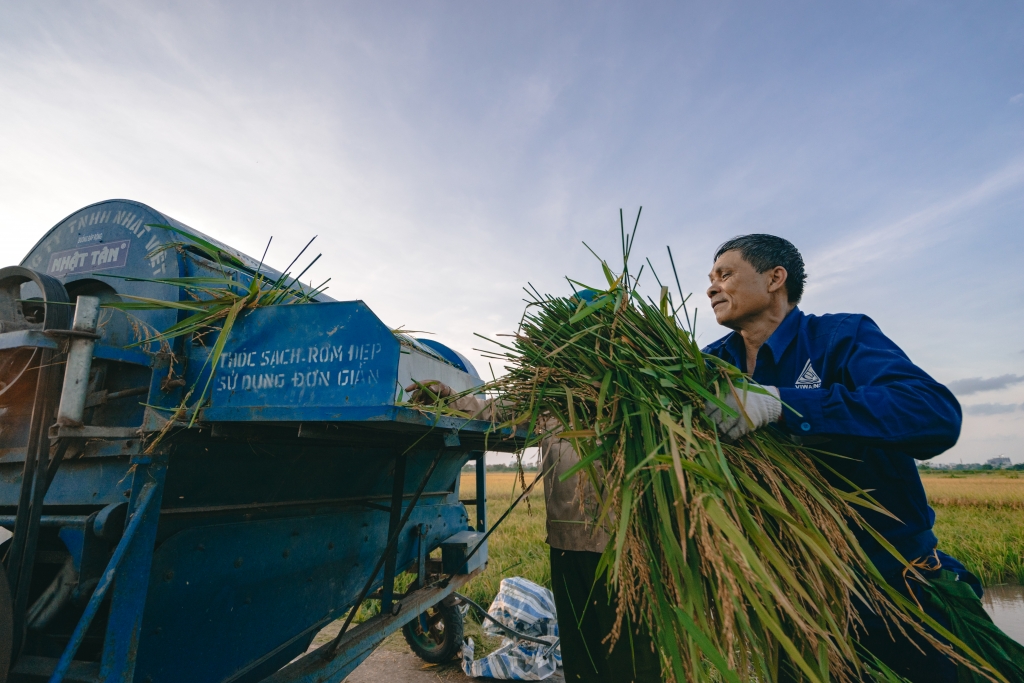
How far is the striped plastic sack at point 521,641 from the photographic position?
13.4 feet

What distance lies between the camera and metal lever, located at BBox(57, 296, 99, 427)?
71.0 inches

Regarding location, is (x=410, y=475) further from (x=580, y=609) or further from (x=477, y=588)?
(x=477, y=588)

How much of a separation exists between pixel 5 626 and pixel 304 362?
52.4 inches

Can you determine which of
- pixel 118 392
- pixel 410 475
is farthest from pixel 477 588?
pixel 118 392

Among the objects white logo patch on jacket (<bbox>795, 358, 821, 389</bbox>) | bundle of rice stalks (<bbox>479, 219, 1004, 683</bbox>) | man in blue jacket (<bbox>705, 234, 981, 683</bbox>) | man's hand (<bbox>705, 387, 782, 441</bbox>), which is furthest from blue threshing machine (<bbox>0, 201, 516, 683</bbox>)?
white logo patch on jacket (<bbox>795, 358, 821, 389</bbox>)

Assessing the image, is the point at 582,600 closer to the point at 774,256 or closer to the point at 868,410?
the point at 868,410

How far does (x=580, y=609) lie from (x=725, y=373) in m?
1.62

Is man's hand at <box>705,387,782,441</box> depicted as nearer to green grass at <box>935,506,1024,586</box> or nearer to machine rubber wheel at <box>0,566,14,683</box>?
machine rubber wheel at <box>0,566,14,683</box>

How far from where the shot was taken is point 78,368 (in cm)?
182

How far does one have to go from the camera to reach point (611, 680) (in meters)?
2.45

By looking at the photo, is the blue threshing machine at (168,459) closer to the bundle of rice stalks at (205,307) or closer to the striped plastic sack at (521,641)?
the bundle of rice stalks at (205,307)

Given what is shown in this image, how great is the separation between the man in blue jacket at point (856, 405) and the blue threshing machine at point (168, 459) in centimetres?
95

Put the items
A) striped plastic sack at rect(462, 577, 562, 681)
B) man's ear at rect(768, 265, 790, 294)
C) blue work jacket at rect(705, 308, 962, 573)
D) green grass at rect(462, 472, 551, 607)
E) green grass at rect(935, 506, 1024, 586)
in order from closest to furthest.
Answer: blue work jacket at rect(705, 308, 962, 573), man's ear at rect(768, 265, 790, 294), striped plastic sack at rect(462, 577, 562, 681), green grass at rect(462, 472, 551, 607), green grass at rect(935, 506, 1024, 586)

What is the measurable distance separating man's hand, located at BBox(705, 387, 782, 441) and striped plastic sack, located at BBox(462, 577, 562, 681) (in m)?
3.23
